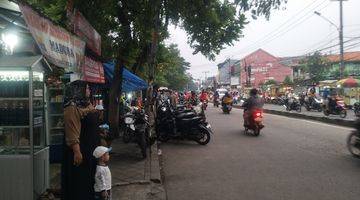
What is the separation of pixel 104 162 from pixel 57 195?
161 centimetres

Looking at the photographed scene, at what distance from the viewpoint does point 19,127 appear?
6406mm

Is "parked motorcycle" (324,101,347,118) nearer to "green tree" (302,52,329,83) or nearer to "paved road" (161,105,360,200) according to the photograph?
"paved road" (161,105,360,200)

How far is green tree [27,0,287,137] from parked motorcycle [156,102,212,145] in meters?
1.79

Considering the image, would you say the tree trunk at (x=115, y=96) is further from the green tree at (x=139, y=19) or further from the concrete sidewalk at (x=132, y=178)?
the concrete sidewalk at (x=132, y=178)

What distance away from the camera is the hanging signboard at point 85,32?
24.6 feet

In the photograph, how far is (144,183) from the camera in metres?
8.18

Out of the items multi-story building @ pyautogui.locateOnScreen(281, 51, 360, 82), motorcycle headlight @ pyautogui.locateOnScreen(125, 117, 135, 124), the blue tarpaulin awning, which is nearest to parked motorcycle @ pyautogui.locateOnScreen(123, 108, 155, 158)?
motorcycle headlight @ pyautogui.locateOnScreen(125, 117, 135, 124)

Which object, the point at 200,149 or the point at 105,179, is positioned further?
the point at 200,149

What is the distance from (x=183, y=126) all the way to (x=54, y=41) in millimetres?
8319

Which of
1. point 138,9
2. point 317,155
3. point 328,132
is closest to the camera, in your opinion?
point 317,155

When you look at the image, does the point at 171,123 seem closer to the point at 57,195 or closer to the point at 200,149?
the point at 200,149

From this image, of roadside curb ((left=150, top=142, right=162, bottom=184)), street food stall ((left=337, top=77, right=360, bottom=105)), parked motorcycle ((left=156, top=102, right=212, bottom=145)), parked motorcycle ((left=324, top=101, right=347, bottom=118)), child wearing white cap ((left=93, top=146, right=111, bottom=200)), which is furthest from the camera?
street food stall ((left=337, top=77, right=360, bottom=105))

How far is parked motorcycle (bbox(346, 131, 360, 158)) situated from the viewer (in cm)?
1038

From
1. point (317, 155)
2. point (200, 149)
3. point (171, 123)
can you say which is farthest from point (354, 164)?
point (171, 123)
